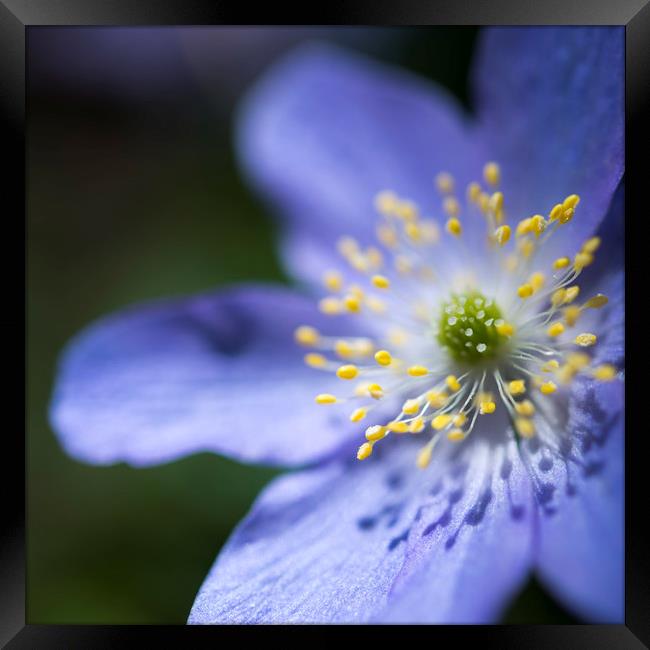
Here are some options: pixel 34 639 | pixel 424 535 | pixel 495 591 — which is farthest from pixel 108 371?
pixel 495 591

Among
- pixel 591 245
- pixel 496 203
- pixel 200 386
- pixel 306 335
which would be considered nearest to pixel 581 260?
pixel 591 245

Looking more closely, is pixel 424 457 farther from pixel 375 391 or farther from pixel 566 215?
pixel 566 215

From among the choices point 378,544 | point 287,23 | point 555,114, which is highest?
point 287,23

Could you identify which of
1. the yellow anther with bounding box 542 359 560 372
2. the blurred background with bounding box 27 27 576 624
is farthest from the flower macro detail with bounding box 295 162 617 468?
the blurred background with bounding box 27 27 576 624

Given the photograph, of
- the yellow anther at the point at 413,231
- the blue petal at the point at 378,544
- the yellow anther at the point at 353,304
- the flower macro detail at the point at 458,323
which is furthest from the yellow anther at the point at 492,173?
the blue petal at the point at 378,544

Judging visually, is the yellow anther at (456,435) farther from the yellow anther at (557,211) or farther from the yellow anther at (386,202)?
the yellow anther at (386,202)

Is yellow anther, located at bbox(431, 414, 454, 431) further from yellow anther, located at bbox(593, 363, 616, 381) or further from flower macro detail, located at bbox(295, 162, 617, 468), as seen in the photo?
yellow anther, located at bbox(593, 363, 616, 381)
